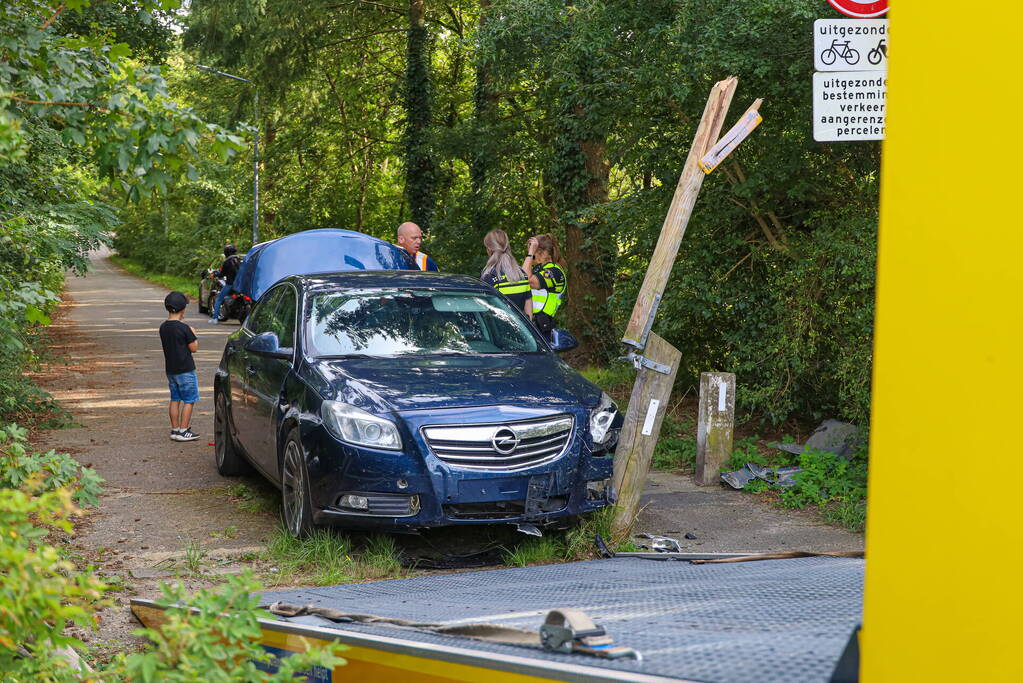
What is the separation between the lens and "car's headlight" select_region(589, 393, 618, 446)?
20.9 ft

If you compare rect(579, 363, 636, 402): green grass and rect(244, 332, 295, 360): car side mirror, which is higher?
rect(244, 332, 295, 360): car side mirror

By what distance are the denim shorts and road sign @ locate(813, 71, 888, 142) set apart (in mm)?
6839

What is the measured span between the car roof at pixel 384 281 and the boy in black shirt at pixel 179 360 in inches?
90.2

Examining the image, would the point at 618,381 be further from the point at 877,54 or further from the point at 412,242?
the point at 877,54

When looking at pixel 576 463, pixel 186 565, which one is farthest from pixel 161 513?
pixel 576 463

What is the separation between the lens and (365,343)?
23.0 feet

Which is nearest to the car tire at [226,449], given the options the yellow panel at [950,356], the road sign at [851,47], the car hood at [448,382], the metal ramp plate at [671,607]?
the car hood at [448,382]

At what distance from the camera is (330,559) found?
238 inches

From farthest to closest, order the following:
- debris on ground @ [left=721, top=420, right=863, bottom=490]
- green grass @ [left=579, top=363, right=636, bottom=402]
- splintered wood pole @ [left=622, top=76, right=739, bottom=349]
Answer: green grass @ [left=579, top=363, right=636, bottom=402], debris on ground @ [left=721, top=420, right=863, bottom=490], splintered wood pole @ [left=622, top=76, right=739, bottom=349]

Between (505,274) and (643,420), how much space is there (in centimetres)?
328

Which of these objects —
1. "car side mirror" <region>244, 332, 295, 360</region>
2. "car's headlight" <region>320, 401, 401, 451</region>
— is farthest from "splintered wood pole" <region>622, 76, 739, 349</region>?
"car side mirror" <region>244, 332, 295, 360</region>

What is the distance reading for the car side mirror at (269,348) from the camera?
273 inches

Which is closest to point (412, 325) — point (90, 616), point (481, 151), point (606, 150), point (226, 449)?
point (226, 449)

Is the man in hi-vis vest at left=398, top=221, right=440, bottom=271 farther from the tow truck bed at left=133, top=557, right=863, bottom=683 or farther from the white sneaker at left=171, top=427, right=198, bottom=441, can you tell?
the tow truck bed at left=133, top=557, right=863, bottom=683
